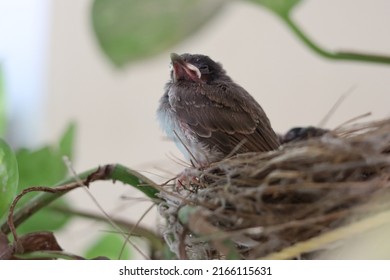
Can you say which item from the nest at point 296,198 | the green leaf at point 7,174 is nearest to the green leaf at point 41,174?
the green leaf at point 7,174

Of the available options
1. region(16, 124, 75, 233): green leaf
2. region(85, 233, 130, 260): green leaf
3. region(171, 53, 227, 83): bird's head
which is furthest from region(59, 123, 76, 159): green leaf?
region(171, 53, 227, 83): bird's head

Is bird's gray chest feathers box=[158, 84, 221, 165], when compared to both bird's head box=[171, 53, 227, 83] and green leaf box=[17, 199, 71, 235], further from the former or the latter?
green leaf box=[17, 199, 71, 235]

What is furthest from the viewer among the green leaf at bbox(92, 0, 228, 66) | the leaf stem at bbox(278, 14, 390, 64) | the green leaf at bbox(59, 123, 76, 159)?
the green leaf at bbox(59, 123, 76, 159)

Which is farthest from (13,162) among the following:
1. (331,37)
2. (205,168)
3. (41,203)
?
(331,37)

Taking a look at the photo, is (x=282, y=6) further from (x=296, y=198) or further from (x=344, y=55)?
(x=296, y=198)

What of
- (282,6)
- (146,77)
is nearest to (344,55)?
(282,6)

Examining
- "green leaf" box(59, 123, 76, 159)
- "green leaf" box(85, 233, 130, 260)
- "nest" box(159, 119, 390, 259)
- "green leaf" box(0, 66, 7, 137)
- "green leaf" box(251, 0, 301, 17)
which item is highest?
"green leaf" box(251, 0, 301, 17)

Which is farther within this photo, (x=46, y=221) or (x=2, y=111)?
(x=2, y=111)
